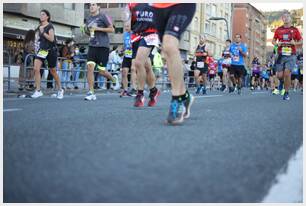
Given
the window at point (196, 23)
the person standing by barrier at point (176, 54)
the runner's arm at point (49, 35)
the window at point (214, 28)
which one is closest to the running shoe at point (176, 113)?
the person standing by barrier at point (176, 54)

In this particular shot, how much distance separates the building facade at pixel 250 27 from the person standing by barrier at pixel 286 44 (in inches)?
3014

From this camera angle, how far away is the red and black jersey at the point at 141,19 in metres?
6.07

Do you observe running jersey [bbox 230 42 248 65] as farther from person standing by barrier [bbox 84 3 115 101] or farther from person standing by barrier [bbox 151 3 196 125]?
person standing by barrier [bbox 151 3 196 125]

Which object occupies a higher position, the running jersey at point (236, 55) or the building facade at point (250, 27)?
the building facade at point (250, 27)

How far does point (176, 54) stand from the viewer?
436cm

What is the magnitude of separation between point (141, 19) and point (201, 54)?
8.80 metres

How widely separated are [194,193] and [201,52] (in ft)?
43.3

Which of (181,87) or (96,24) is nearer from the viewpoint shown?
(181,87)

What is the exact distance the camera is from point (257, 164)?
7.97 ft

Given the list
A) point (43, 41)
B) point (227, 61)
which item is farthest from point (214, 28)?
point (43, 41)

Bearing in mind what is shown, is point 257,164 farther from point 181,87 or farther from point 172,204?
point 181,87

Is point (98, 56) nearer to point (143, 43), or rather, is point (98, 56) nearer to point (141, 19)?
point (141, 19)

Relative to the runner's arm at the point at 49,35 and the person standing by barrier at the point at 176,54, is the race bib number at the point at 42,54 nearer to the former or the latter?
the runner's arm at the point at 49,35

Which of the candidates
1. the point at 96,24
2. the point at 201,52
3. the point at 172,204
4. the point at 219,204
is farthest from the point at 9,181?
the point at 201,52
